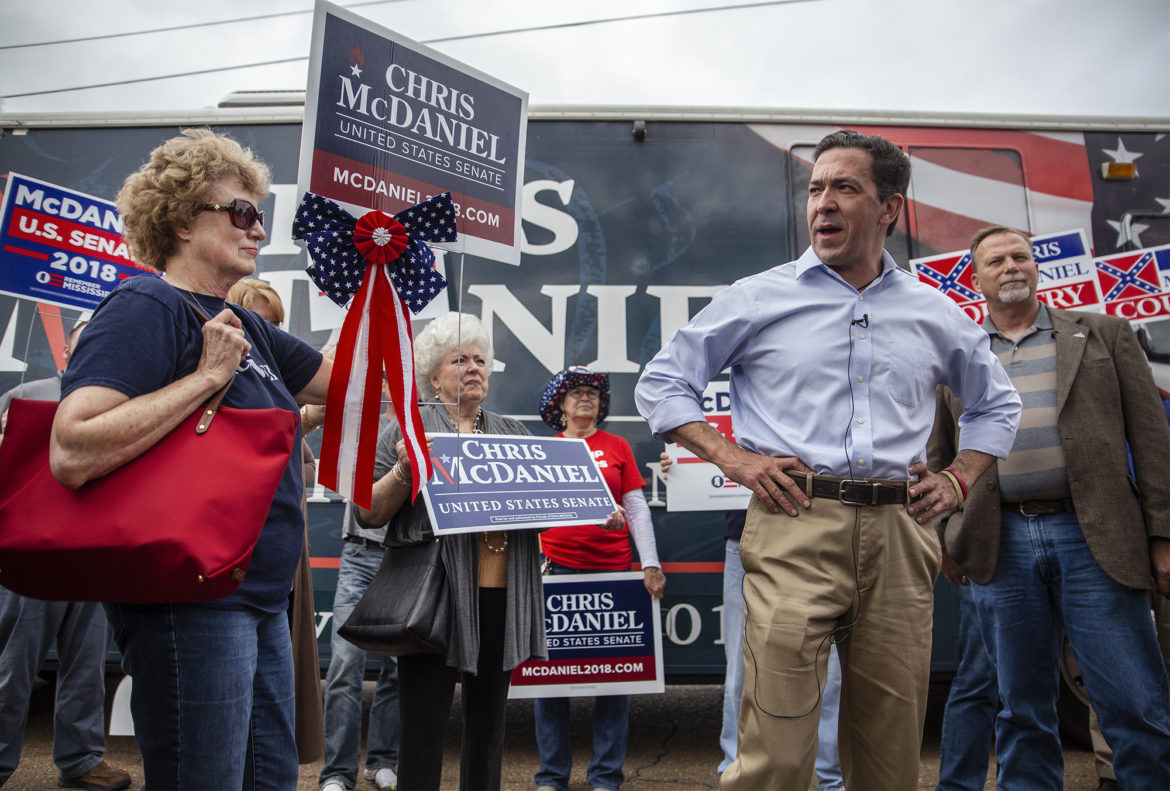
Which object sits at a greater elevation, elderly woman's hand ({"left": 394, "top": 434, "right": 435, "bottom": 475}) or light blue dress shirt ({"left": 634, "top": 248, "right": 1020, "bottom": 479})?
light blue dress shirt ({"left": 634, "top": 248, "right": 1020, "bottom": 479})

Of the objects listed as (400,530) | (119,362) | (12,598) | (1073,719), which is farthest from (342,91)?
(1073,719)

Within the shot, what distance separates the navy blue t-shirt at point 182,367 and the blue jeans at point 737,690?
226cm

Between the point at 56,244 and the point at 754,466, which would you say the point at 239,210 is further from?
the point at 56,244

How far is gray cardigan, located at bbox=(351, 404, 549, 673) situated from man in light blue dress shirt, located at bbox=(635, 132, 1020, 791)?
34.3 inches

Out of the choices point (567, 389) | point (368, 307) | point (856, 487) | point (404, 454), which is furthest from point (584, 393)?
point (856, 487)

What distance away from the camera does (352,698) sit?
363 centimetres

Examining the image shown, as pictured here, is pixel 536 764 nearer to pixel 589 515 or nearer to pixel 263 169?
pixel 589 515

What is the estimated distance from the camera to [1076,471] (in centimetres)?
272

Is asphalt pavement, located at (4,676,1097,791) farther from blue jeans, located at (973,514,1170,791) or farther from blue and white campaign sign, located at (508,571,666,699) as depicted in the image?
blue jeans, located at (973,514,1170,791)

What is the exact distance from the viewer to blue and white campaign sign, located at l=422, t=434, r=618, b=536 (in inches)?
102

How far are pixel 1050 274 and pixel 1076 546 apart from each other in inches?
78.6

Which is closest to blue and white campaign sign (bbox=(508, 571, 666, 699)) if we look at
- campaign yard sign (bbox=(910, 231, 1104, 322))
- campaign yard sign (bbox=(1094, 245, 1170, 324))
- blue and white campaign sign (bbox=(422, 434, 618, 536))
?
blue and white campaign sign (bbox=(422, 434, 618, 536))

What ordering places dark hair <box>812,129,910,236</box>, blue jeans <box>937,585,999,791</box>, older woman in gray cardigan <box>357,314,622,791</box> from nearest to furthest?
dark hair <box>812,129,910,236</box>, older woman in gray cardigan <box>357,314,622,791</box>, blue jeans <box>937,585,999,791</box>

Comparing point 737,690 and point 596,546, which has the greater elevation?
point 596,546
